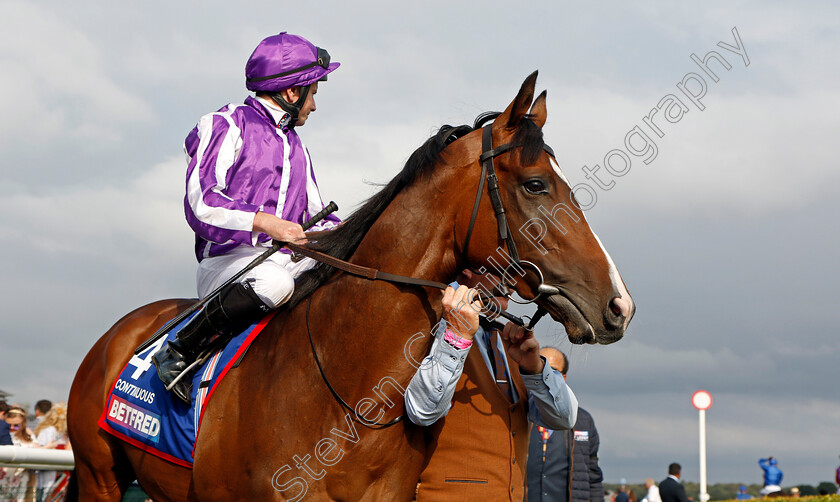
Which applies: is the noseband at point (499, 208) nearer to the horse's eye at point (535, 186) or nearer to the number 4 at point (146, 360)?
the horse's eye at point (535, 186)

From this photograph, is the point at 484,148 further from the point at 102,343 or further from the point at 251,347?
the point at 102,343

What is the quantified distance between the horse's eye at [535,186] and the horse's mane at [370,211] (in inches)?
11.5

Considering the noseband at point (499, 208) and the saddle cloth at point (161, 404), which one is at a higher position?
the noseband at point (499, 208)

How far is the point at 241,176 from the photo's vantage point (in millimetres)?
3891

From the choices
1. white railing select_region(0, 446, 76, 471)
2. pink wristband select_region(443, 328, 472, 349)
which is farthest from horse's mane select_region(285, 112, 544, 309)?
white railing select_region(0, 446, 76, 471)

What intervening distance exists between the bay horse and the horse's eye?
12 millimetres

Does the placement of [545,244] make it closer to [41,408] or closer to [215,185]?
[215,185]

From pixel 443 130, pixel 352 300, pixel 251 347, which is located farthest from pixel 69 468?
pixel 443 130

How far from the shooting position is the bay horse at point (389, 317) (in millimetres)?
3086

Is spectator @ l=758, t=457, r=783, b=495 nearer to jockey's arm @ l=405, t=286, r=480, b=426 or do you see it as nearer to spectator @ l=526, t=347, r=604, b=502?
spectator @ l=526, t=347, r=604, b=502

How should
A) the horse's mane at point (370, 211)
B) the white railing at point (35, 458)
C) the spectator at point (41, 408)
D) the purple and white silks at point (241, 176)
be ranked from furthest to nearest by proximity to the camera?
the spectator at point (41, 408)
the white railing at point (35, 458)
the purple and white silks at point (241, 176)
the horse's mane at point (370, 211)

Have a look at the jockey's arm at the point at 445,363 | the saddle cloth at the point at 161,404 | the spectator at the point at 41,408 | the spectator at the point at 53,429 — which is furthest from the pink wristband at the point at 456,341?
the spectator at the point at 41,408

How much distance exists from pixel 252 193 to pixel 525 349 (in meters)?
1.55

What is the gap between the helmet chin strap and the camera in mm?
4105
